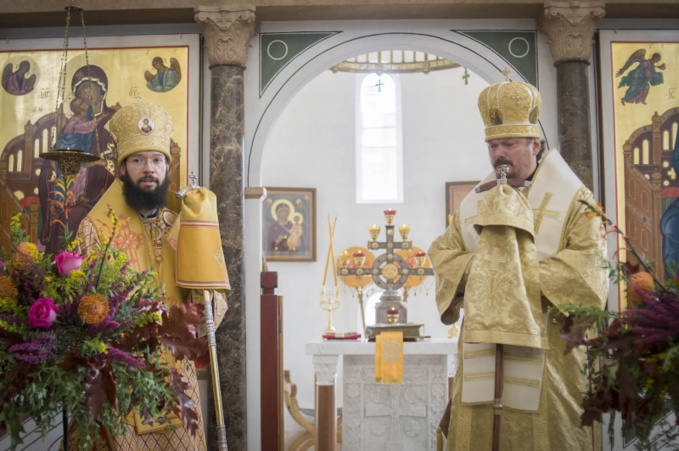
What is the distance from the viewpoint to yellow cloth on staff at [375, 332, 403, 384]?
7.27 metres

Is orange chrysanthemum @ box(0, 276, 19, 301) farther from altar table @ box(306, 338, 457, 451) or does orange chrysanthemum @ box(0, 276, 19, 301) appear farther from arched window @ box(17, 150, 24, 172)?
altar table @ box(306, 338, 457, 451)

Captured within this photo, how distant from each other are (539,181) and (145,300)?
216cm

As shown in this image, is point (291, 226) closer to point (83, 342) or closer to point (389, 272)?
point (389, 272)

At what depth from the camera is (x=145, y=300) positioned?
3408 millimetres

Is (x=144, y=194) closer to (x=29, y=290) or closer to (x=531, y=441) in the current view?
(x=29, y=290)

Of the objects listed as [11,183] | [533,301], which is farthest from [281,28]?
[533,301]

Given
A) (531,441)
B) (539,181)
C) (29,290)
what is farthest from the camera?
(539,181)

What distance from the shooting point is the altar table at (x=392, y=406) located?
771 cm

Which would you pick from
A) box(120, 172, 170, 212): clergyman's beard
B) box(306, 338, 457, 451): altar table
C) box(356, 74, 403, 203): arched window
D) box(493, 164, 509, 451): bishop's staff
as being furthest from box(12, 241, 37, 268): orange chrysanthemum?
box(356, 74, 403, 203): arched window

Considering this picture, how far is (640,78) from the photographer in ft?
23.3

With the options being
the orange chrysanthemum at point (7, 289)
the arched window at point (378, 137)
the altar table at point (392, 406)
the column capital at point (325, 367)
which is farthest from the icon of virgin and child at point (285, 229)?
the orange chrysanthemum at point (7, 289)

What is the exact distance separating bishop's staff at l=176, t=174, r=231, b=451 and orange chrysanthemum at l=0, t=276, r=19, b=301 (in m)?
1.53

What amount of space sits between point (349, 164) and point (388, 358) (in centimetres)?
574

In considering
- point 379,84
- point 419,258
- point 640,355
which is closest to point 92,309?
point 640,355
